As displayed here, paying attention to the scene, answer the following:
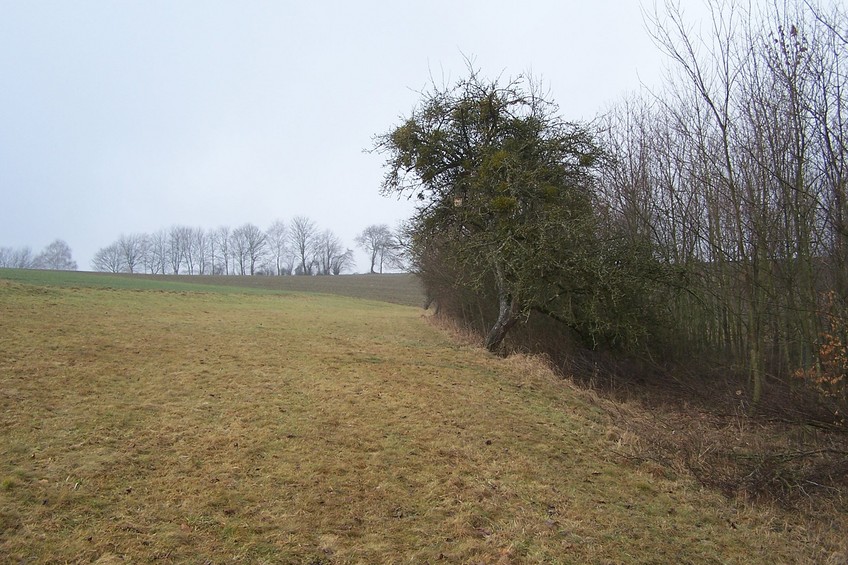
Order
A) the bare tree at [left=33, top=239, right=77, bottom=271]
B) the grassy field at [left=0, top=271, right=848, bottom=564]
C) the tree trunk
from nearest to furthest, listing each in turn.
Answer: the grassy field at [left=0, top=271, right=848, bottom=564], the tree trunk, the bare tree at [left=33, top=239, right=77, bottom=271]

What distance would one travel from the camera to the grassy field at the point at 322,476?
3.71 meters

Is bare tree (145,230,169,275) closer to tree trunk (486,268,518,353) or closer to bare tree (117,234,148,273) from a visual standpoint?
bare tree (117,234,148,273)

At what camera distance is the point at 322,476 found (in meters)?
4.78

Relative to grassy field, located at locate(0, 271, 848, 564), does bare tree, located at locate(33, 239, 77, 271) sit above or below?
above

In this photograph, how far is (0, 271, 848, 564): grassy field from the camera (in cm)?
371

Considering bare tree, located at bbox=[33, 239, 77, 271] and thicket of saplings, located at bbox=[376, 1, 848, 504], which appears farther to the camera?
bare tree, located at bbox=[33, 239, 77, 271]

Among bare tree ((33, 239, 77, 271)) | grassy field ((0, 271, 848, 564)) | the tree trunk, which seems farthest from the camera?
bare tree ((33, 239, 77, 271))

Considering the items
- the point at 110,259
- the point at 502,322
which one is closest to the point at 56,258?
the point at 110,259

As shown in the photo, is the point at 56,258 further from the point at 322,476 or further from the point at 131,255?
the point at 322,476

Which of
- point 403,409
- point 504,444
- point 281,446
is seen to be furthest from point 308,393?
point 504,444

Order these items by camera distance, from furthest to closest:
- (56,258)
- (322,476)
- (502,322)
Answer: (56,258), (502,322), (322,476)

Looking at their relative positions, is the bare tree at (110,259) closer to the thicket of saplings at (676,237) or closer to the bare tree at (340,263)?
the bare tree at (340,263)

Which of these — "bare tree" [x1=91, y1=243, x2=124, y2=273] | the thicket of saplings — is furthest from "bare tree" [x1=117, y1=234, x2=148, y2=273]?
the thicket of saplings

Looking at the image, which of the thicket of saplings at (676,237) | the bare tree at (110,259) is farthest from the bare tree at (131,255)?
the thicket of saplings at (676,237)
